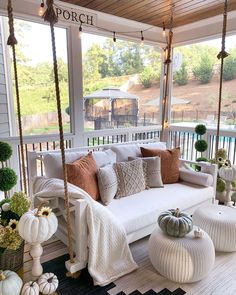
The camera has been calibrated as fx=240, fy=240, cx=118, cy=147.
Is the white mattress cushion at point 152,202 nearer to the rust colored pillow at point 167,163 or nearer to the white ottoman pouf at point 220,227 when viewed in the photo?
the rust colored pillow at point 167,163

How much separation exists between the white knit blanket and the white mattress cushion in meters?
0.16

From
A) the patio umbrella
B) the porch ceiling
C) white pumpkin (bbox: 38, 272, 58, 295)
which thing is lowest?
white pumpkin (bbox: 38, 272, 58, 295)

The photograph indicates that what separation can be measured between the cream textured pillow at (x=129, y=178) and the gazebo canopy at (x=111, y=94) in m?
1.74

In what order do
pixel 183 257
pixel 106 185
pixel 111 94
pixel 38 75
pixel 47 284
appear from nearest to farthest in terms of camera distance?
pixel 47 284 → pixel 183 257 → pixel 106 185 → pixel 38 75 → pixel 111 94

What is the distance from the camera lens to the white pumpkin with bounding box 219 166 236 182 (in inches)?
125

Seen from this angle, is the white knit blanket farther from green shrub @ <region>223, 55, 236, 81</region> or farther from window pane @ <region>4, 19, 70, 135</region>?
green shrub @ <region>223, 55, 236, 81</region>

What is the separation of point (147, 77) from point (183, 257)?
370cm

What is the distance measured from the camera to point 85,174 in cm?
234

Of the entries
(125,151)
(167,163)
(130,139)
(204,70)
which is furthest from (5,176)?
(204,70)

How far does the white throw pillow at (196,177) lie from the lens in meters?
2.99

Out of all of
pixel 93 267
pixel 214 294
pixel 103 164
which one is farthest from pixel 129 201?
pixel 214 294

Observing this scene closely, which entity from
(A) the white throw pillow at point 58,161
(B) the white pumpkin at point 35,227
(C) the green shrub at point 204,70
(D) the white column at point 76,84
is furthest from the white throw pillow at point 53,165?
(C) the green shrub at point 204,70

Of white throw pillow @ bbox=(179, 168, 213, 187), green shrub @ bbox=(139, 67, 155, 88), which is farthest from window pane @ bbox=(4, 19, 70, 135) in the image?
white throw pillow @ bbox=(179, 168, 213, 187)

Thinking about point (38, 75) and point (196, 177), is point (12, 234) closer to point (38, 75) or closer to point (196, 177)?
point (196, 177)
